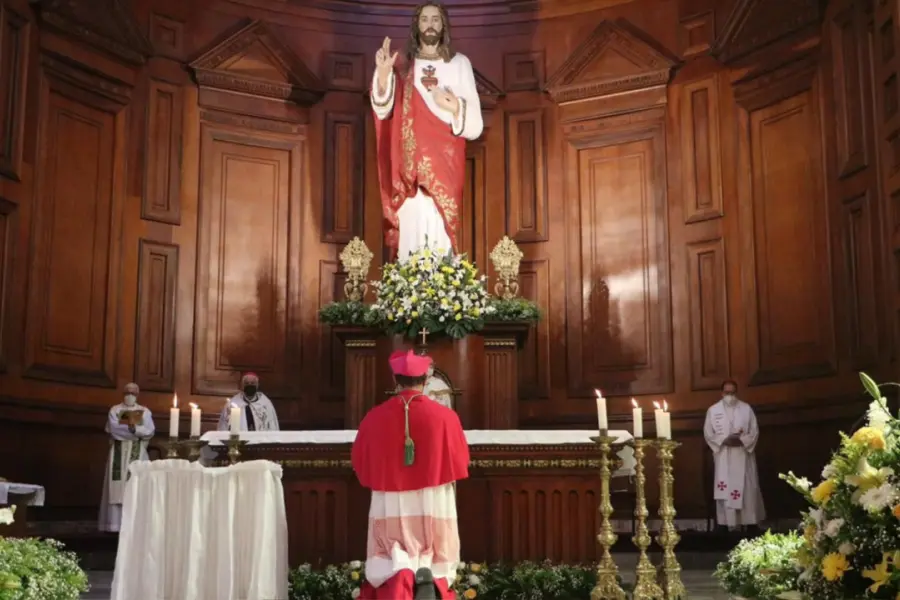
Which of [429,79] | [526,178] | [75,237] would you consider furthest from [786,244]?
[75,237]

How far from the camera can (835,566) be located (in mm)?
4043

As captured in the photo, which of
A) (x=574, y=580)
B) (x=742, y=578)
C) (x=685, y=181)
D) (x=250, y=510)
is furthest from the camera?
(x=685, y=181)

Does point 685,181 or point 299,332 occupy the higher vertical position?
point 685,181

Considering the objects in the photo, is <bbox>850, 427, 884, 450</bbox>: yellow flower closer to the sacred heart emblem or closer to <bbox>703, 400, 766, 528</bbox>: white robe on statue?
<bbox>703, 400, 766, 528</bbox>: white robe on statue

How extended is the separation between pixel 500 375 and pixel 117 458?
3849mm

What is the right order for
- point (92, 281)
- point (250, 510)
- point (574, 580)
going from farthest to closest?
point (92, 281) < point (574, 580) < point (250, 510)

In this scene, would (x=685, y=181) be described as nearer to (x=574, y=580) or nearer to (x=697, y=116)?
(x=697, y=116)

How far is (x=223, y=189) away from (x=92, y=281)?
6.12ft

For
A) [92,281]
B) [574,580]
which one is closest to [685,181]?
[574,580]

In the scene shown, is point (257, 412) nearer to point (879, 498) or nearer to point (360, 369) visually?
point (360, 369)

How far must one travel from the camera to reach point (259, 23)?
12516 mm

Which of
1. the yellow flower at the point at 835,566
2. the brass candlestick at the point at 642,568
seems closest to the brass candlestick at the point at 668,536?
the brass candlestick at the point at 642,568

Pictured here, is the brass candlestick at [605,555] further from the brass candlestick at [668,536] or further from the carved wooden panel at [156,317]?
the carved wooden panel at [156,317]

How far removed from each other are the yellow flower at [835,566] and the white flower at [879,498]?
26cm
